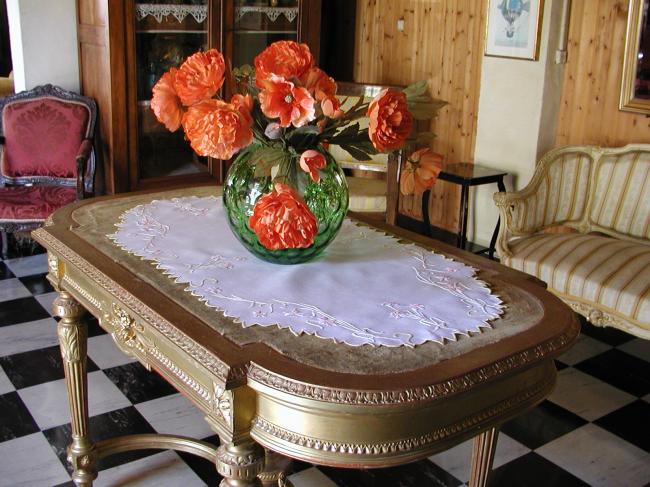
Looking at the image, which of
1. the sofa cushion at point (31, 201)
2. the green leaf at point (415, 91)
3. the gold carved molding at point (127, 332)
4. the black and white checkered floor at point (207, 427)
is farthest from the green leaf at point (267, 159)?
the sofa cushion at point (31, 201)

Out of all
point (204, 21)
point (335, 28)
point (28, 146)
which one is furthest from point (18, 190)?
point (335, 28)

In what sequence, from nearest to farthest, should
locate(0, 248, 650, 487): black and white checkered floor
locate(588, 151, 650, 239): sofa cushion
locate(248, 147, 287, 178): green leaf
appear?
locate(248, 147, 287, 178): green leaf
locate(0, 248, 650, 487): black and white checkered floor
locate(588, 151, 650, 239): sofa cushion

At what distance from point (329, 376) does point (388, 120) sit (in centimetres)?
65

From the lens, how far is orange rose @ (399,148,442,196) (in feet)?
6.39

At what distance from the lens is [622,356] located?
3389 mm

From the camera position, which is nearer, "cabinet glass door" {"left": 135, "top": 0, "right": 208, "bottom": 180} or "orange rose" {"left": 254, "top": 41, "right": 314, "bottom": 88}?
"orange rose" {"left": 254, "top": 41, "right": 314, "bottom": 88}

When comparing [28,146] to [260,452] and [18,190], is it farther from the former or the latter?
[260,452]

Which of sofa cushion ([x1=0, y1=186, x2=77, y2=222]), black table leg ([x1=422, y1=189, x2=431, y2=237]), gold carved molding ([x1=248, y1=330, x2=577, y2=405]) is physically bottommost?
black table leg ([x1=422, y1=189, x2=431, y2=237])

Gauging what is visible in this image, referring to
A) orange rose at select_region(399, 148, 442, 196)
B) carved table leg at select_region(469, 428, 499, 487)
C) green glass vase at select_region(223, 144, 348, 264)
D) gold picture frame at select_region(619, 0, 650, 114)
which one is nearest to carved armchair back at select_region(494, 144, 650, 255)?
gold picture frame at select_region(619, 0, 650, 114)

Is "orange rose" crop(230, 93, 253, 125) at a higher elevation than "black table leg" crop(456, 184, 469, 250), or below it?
higher

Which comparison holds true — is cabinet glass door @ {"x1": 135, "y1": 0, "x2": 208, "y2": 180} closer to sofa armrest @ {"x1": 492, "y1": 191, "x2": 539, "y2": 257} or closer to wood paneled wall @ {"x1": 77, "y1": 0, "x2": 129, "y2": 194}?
wood paneled wall @ {"x1": 77, "y1": 0, "x2": 129, "y2": 194}

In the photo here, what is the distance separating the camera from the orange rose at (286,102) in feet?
5.60

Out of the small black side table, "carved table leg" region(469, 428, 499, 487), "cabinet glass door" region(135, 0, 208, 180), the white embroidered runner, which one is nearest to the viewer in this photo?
the white embroidered runner

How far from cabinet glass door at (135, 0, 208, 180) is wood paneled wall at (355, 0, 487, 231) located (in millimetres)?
1191
